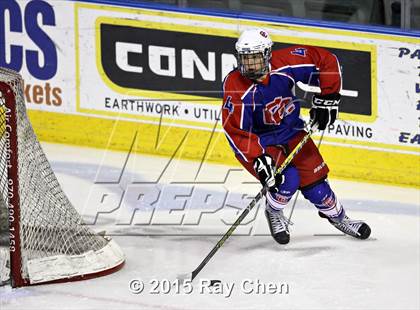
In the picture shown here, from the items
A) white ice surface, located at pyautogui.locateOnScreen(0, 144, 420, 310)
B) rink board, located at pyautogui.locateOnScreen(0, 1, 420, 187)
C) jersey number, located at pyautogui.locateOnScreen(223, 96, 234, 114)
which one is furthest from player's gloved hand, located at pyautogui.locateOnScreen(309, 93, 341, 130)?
rink board, located at pyautogui.locateOnScreen(0, 1, 420, 187)

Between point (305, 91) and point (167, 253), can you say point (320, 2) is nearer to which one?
point (305, 91)

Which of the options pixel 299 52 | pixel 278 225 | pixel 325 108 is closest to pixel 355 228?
pixel 278 225

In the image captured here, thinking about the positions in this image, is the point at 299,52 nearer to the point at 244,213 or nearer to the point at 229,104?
the point at 229,104

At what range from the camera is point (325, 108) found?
5.62 metres

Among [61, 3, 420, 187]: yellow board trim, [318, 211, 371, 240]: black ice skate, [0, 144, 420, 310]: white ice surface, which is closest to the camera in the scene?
[0, 144, 420, 310]: white ice surface

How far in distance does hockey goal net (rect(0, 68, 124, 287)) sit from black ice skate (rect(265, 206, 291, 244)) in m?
0.80

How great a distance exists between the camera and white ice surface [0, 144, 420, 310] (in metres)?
5.20

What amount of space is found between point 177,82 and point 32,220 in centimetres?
201

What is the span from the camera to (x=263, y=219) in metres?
6.30

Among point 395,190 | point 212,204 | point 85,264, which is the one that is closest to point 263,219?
point 212,204

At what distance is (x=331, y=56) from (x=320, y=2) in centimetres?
132

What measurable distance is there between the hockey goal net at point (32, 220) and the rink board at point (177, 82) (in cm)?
176

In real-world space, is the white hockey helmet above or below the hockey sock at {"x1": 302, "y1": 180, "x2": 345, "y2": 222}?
above

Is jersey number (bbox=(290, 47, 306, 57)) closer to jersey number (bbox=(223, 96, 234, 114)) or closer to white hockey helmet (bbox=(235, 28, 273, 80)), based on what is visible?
white hockey helmet (bbox=(235, 28, 273, 80))
